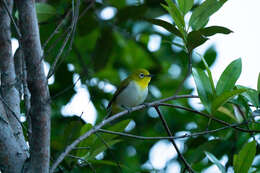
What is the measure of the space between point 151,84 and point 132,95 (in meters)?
0.49

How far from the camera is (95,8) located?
13.0 feet

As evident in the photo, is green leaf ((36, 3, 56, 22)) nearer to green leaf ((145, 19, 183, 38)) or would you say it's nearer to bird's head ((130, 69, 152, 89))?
green leaf ((145, 19, 183, 38))

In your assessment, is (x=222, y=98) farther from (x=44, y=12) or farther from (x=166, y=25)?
(x=44, y=12)

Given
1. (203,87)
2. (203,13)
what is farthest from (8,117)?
(203,13)

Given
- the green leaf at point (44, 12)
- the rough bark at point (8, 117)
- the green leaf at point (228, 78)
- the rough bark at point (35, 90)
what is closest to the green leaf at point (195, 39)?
the green leaf at point (228, 78)

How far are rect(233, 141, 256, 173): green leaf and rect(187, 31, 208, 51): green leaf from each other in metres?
0.71

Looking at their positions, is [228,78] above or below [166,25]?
below

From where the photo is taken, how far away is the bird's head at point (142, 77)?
14.5ft

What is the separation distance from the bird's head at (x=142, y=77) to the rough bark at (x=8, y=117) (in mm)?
2156

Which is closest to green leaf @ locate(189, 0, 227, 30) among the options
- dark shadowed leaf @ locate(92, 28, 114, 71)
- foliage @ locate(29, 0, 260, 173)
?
foliage @ locate(29, 0, 260, 173)

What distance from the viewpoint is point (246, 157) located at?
7.86 ft

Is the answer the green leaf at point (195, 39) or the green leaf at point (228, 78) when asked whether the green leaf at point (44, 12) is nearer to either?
the green leaf at point (195, 39)

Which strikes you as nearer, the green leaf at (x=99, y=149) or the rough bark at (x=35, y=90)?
the rough bark at (x=35, y=90)

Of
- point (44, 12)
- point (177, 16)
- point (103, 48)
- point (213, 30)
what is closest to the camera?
point (213, 30)
